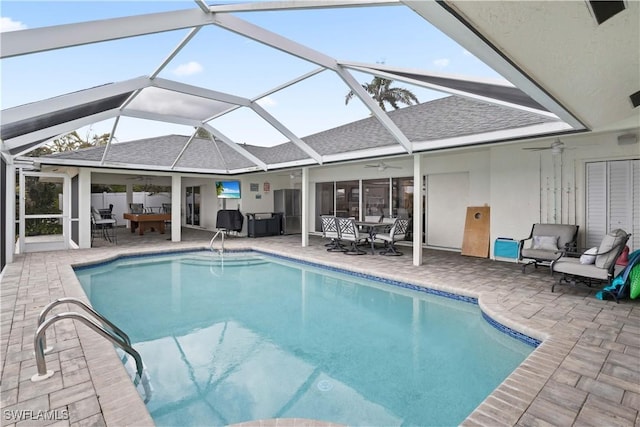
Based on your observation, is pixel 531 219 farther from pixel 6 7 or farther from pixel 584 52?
pixel 6 7

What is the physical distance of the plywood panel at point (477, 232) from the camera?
9.14 m

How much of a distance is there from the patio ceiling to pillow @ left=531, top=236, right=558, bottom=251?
8.22 feet

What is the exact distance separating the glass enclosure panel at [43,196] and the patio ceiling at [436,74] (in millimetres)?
9636

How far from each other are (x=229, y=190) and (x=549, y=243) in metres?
12.3

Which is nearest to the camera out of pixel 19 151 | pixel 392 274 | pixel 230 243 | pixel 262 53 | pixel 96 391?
pixel 96 391

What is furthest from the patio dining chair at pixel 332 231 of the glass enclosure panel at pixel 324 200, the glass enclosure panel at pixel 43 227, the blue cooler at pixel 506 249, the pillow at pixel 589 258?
the glass enclosure panel at pixel 43 227

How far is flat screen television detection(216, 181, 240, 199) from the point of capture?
49.6 feet

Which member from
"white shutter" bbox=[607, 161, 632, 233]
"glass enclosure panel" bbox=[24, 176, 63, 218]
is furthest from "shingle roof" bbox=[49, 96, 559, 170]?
"glass enclosure panel" bbox=[24, 176, 63, 218]

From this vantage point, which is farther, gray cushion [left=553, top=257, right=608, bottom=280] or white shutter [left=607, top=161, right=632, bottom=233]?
white shutter [left=607, top=161, right=632, bottom=233]

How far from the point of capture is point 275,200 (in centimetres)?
1600

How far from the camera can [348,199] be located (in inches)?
533

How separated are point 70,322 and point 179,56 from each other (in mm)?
4372

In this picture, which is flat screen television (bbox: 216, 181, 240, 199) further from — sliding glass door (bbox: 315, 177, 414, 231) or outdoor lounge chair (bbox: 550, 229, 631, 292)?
outdoor lounge chair (bbox: 550, 229, 631, 292)

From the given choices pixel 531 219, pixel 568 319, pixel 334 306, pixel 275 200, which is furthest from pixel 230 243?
pixel 568 319
